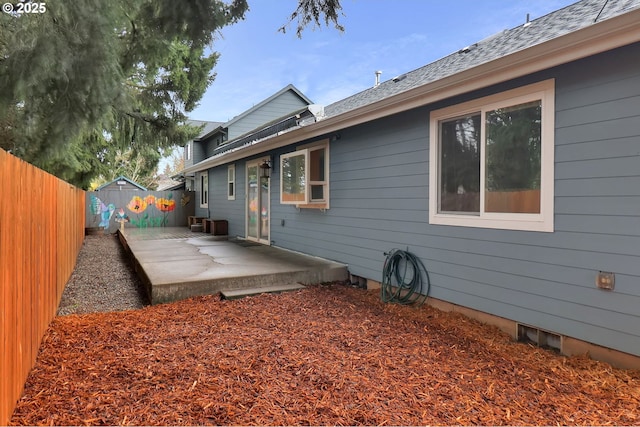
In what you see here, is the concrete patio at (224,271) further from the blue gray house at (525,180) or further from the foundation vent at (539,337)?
the foundation vent at (539,337)

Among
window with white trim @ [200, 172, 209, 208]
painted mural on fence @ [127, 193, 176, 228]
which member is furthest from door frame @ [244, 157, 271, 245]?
painted mural on fence @ [127, 193, 176, 228]

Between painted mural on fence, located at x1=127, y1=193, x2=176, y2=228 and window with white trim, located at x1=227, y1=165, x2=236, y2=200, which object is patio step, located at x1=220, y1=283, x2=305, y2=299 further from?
painted mural on fence, located at x1=127, y1=193, x2=176, y2=228

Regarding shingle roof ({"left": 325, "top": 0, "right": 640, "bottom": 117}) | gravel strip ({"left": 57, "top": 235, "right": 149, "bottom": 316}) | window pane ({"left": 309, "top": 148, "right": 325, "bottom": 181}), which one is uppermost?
shingle roof ({"left": 325, "top": 0, "right": 640, "bottom": 117})

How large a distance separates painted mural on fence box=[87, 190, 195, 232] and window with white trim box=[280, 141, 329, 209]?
32.3ft

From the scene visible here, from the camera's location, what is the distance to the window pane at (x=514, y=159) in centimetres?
341

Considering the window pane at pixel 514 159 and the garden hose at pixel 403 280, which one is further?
the garden hose at pixel 403 280

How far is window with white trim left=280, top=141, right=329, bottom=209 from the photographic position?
21.2 feet

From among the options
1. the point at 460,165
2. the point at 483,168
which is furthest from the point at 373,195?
the point at 483,168

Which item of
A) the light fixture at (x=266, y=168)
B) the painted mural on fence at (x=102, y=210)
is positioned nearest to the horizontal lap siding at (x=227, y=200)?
the light fixture at (x=266, y=168)

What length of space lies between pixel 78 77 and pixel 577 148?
452 centimetres

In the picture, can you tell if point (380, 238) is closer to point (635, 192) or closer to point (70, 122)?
point (635, 192)

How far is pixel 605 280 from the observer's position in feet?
9.54

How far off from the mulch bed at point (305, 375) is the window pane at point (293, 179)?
10.1 ft

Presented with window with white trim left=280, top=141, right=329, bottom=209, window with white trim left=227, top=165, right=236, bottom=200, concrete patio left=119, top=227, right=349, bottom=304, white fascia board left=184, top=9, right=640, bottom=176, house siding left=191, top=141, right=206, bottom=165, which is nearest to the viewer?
white fascia board left=184, top=9, right=640, bottom=176
